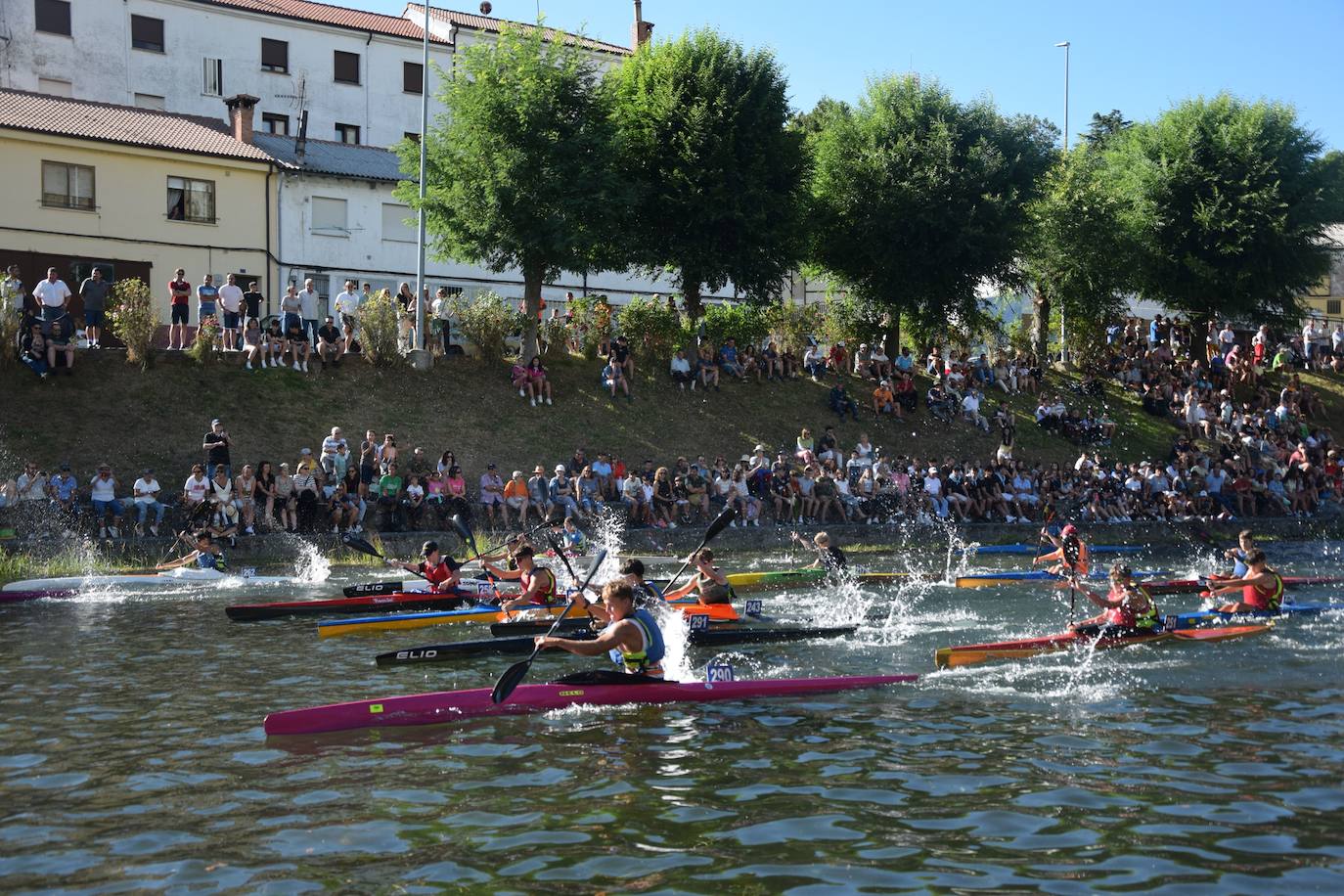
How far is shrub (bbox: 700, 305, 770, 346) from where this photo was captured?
33969mm

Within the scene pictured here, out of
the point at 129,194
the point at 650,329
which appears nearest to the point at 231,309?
the point at 129,194

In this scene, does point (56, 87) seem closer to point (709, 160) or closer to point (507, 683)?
point (709, 160)

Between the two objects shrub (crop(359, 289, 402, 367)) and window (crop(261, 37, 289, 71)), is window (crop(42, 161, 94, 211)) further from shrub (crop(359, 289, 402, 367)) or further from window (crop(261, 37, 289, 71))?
window (crop(261, 37, 289, 71))

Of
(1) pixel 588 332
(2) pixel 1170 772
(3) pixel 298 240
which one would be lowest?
(2) pixel 1170 772

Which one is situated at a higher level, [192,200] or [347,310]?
[192,200]

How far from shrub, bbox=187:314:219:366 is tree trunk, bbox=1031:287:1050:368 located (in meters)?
25.2

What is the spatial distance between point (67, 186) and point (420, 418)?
41.6 ft

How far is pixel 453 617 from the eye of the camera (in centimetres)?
1673

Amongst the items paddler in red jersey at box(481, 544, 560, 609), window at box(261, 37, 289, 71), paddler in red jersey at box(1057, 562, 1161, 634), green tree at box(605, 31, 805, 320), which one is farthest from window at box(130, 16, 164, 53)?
paddler in red jersey at box(1057, 562, 1161, 634)

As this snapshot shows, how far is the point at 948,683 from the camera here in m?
12.8

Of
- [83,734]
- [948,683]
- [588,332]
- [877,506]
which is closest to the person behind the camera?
[83,734]

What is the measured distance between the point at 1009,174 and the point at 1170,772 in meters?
29.4

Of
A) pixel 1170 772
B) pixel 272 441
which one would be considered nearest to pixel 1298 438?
pixel 272 441

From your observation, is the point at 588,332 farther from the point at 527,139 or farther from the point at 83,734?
the point at 83,734
